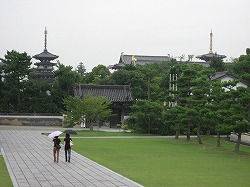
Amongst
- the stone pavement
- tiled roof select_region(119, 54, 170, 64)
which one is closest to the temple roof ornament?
tiled roof select_region(119, 54, 170, 64)

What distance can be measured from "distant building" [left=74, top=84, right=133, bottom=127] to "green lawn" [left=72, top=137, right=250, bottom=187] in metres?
22.3

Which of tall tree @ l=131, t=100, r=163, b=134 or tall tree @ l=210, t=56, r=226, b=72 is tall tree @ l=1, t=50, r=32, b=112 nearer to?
tall tree @ l=131, t=100, r=163, b=134

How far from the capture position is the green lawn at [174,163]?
16.8m

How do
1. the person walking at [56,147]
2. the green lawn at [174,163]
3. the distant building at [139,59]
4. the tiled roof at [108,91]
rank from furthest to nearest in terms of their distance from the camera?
the distant building at [139,59] < the tiled roof at [108,91] < the person walking at [56,147] < the green lawn at [174,163]

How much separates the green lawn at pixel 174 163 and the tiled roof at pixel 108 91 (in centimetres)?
2231

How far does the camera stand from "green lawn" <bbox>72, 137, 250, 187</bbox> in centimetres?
1676

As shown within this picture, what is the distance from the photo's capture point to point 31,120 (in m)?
52.5

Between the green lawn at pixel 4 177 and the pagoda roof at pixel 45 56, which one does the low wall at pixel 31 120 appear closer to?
the pagoda roof at pixel 45 56

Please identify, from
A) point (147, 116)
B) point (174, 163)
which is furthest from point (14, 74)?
point (174, 163)

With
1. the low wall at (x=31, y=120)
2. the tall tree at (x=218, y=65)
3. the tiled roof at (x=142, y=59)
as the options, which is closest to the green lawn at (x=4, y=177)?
the low wall at (x=31, y=120)

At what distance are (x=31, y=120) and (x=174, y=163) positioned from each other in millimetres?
33697

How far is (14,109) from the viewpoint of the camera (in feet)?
185

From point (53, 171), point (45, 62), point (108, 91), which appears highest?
point (45, 62)

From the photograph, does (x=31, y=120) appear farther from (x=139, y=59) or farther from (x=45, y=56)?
(x=139, y=59)
